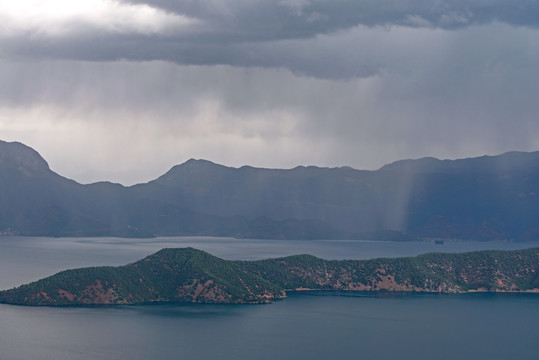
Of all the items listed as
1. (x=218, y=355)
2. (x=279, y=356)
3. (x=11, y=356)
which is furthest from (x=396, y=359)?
(x=11, y=356)

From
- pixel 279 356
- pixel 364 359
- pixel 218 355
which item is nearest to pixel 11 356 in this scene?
pixel 218 355

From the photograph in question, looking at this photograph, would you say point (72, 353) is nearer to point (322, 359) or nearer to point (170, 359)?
point (170, 359)

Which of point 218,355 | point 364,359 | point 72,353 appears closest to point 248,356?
point 218,355

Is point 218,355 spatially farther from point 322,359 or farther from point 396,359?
point 396,359

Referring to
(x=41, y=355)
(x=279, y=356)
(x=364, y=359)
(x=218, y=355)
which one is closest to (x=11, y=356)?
(x=41, y=355)

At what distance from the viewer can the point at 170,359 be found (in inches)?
7623

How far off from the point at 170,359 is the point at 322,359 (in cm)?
3562

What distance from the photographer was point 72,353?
646ft

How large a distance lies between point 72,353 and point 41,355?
281 inches

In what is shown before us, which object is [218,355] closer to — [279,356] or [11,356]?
[279,356]

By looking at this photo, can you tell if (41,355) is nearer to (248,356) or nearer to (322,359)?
(248,356)

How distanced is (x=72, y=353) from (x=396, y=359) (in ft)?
252

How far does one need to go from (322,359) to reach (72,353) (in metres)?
59.0

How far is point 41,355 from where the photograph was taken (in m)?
194
